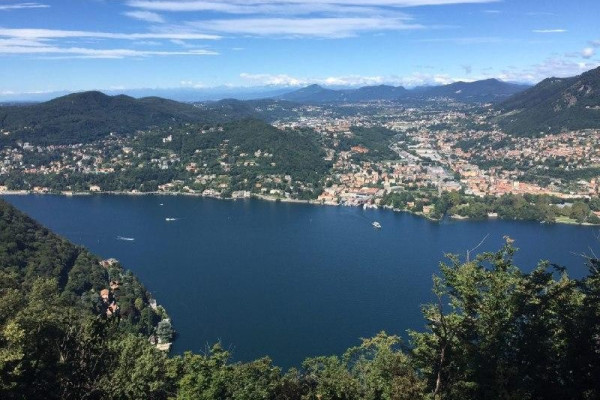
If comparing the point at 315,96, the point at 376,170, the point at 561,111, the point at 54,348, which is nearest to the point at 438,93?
the point at 315,96

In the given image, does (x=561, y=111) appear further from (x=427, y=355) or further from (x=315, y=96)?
(x=315, y=96)

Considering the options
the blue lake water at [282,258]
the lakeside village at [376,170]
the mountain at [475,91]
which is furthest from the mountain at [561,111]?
the mountain at [475,91]

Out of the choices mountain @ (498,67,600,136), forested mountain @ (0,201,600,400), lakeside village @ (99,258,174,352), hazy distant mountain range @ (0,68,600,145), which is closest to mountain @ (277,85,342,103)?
hazy distant mountain range @ (0,68,600,145)

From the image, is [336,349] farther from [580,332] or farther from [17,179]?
[17,179]

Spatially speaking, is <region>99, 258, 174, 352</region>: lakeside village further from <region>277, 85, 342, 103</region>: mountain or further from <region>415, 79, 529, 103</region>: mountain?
<region>277, 85, 342, 103</region>: mountain

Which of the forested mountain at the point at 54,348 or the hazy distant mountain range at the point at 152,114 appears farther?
the hazy distant mountain range at the point at 152,114

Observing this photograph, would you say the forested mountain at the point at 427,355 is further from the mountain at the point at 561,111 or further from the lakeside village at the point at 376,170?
the mountain at the point at 561,111
